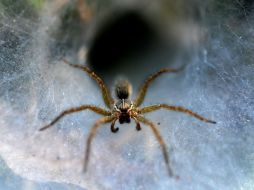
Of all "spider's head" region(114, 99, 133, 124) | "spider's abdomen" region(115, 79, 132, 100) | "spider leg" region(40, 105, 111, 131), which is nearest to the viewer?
"spider leg" region(40, 105, 111, 131)

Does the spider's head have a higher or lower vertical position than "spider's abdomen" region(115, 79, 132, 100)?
lower

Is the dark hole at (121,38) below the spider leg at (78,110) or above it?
above

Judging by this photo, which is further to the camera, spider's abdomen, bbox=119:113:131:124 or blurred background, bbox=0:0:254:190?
spider's abdomen, bbox=119:113:131:124

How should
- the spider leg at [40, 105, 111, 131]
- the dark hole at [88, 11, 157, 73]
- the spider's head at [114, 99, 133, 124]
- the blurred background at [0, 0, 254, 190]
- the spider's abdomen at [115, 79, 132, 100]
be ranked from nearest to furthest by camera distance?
the blurred background at [0, 0, 254, 190], the spider leg at [40, 105, 111, 131], the spider's head at [114, 99, 133, 124], the spider's abdomen at [115, 79, 132, 100], the dark hole at [88, 11, 157, 73]

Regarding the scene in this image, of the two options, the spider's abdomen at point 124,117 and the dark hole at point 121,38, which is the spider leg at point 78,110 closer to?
the spider's abdomen at point 124,117

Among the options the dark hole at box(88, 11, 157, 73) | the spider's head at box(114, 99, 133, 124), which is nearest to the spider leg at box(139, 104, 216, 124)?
the spider's head at box(114, 99, 133, 124)

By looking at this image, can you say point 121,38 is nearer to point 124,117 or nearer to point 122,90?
point 122,90

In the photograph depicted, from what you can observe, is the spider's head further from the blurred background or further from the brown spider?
the blurred background

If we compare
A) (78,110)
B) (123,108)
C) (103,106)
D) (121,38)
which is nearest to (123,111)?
(123,108)

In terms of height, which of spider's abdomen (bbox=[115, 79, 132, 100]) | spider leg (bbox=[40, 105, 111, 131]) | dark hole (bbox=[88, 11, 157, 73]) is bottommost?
spider leg (bbox=[40, 105, 111, 131])

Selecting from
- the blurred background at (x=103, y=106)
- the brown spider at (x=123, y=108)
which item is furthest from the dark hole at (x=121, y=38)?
the brown spider at (x=123, y=108)
